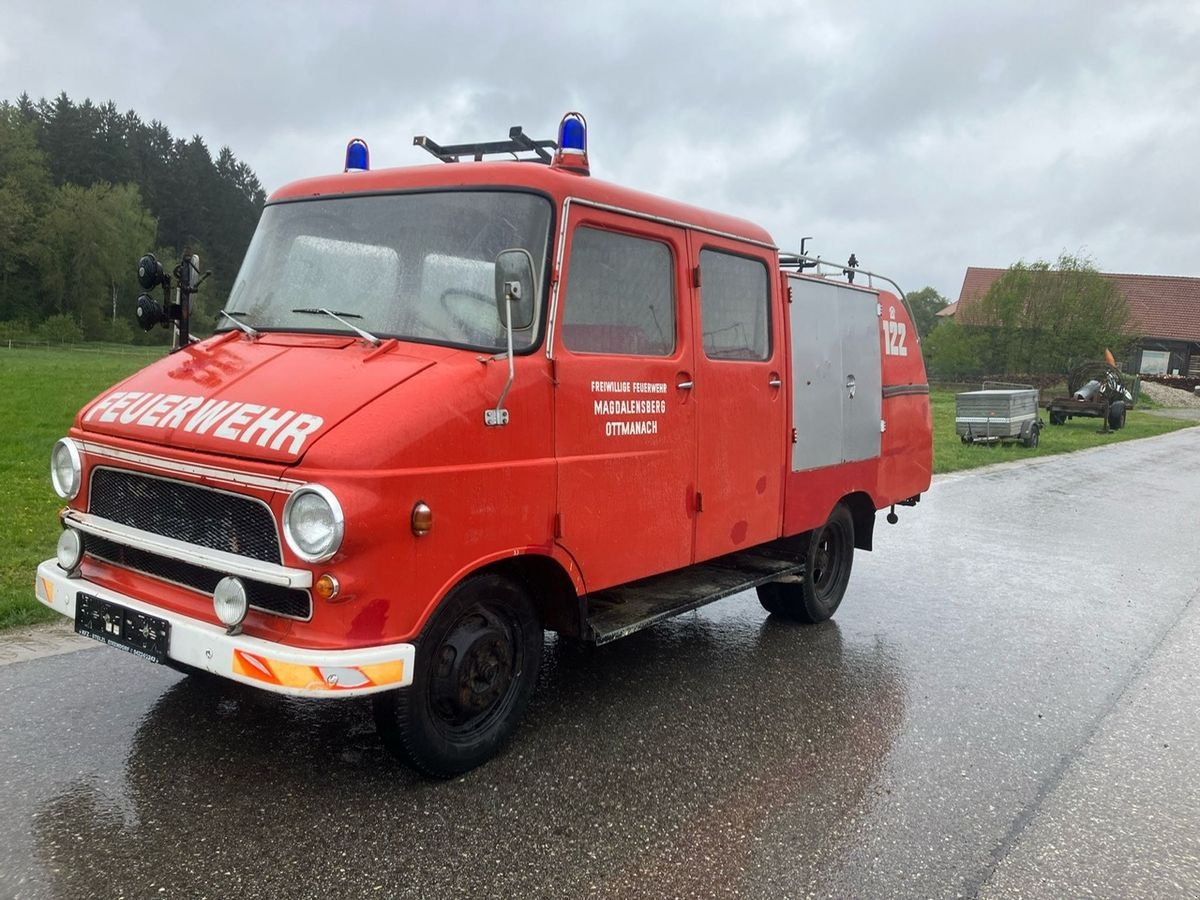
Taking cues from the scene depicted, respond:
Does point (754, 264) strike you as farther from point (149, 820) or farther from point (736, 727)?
point (149, 820)

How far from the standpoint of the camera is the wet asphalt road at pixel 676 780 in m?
3.10

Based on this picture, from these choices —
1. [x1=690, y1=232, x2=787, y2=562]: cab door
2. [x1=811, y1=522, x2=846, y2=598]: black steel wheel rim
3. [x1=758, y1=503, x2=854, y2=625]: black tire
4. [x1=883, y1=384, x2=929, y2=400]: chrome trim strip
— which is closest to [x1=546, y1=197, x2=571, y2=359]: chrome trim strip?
[x1=690, y1=232, x2=787, y2=562]: cab door

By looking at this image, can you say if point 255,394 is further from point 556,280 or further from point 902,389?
point 902,389

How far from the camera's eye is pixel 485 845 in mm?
3242

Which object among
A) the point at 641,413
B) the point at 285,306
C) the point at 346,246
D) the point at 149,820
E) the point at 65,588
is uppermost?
the point at 346,246

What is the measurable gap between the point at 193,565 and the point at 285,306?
1306 millimetres

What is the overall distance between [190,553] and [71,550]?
836 mm

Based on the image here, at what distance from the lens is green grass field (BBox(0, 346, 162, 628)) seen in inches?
225

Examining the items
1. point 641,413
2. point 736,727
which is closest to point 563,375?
point 641,413

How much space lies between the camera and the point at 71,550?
3805 mm

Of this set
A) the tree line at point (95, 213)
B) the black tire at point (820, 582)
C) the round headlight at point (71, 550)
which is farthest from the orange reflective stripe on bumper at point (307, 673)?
the tree line at point (95, 213)

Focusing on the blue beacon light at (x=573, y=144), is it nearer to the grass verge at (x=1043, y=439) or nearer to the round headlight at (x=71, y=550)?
the round headlight at (x=71, y=550)

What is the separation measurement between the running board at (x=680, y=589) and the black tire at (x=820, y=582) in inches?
7.0

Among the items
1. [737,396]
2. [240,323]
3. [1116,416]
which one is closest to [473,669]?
[240,323]
